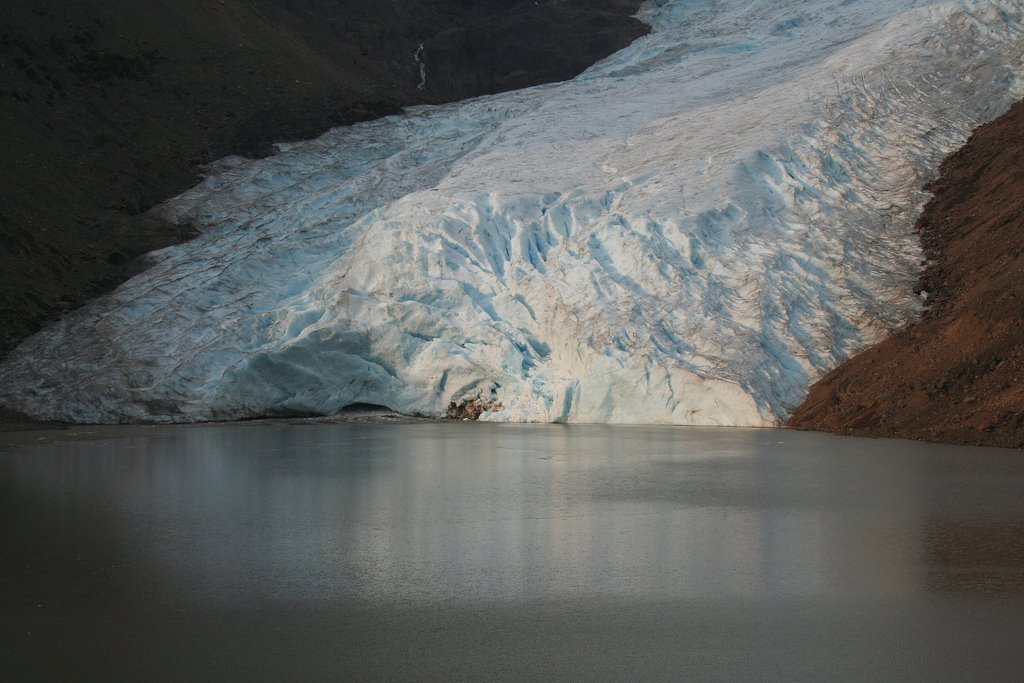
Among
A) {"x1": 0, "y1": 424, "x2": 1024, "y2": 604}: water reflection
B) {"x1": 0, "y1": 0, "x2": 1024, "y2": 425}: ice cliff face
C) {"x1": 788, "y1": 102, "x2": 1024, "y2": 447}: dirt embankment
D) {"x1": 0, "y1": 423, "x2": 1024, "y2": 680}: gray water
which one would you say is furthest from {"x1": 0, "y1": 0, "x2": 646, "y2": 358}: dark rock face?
{"x1": 788, "y1": 102, "x2": 1024, "y2": 447}: dirt embankment

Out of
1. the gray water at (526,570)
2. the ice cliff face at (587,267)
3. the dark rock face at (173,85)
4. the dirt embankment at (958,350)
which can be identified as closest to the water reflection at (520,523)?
the gray water at (526,570)

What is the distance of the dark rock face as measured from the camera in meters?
23.7

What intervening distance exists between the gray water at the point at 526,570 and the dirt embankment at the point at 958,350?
1.55 metres

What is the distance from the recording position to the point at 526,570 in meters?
6.47

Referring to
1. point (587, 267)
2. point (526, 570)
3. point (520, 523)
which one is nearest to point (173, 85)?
point (587, 267)

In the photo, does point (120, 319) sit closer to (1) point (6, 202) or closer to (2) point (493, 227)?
(1) point (6, 202)

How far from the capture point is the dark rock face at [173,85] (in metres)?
23.7

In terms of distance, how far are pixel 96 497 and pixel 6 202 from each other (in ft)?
53.0

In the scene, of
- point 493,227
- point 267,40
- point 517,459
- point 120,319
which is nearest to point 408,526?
point 517,459

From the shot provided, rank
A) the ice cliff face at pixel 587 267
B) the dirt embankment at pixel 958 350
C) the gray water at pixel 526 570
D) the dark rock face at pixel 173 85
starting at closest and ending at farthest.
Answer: the gray water at pixel 526 570
the dirt embankment at pixel 958 350
the ice cliff face at pixel 587 267
the dark rock face at pixel 173 85

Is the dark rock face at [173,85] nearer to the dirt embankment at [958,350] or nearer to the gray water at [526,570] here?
the gray water at [526,570]

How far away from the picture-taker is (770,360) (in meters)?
16.4

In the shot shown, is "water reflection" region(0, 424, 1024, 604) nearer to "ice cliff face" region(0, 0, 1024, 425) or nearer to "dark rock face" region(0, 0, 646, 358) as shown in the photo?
"ice cliff face" region(0, 0, 1024, 425)

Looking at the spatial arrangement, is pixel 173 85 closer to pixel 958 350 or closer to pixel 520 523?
pixel 958 350
